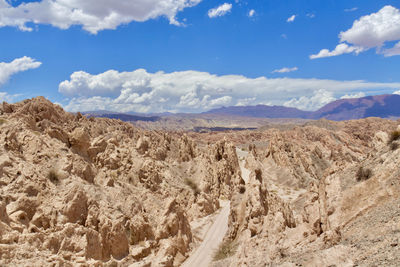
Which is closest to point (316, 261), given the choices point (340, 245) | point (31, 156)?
point (340, 245)

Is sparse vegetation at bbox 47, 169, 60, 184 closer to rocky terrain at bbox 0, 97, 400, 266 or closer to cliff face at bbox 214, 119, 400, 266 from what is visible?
rocky terrain at bbox 0, 97, 400, 266

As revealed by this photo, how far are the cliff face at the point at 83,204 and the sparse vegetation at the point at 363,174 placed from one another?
641 inches

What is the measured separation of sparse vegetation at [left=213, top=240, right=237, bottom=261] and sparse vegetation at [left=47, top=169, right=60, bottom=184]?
54.8ft

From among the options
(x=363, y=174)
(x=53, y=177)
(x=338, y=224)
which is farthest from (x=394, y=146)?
(x=53, y=177)

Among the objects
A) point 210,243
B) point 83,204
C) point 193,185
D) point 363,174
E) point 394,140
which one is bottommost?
point 210,243

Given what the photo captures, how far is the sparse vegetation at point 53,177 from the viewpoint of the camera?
26.1 m

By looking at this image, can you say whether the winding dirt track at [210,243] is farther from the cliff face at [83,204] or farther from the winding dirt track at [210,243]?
the cliff face at [83,204]

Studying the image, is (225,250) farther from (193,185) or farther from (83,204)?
(193,185)

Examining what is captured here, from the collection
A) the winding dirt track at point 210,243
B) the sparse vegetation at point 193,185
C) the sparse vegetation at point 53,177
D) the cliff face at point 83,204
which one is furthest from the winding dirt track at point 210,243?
the sparse vegetation at point 53,177

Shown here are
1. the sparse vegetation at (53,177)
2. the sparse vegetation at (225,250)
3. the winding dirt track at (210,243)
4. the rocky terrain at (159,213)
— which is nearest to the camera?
the rocky terrain at (159,213)

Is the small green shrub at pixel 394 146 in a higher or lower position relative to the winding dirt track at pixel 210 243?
higher

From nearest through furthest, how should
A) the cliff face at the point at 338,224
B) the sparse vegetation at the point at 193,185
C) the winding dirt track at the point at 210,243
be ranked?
the cliff face at the point at 338,224 < the winding dirt track at the point at 210,243 < the sparse vegetation at the point at 193,185

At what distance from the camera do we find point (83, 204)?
973 inches

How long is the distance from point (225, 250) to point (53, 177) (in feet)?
59.4
